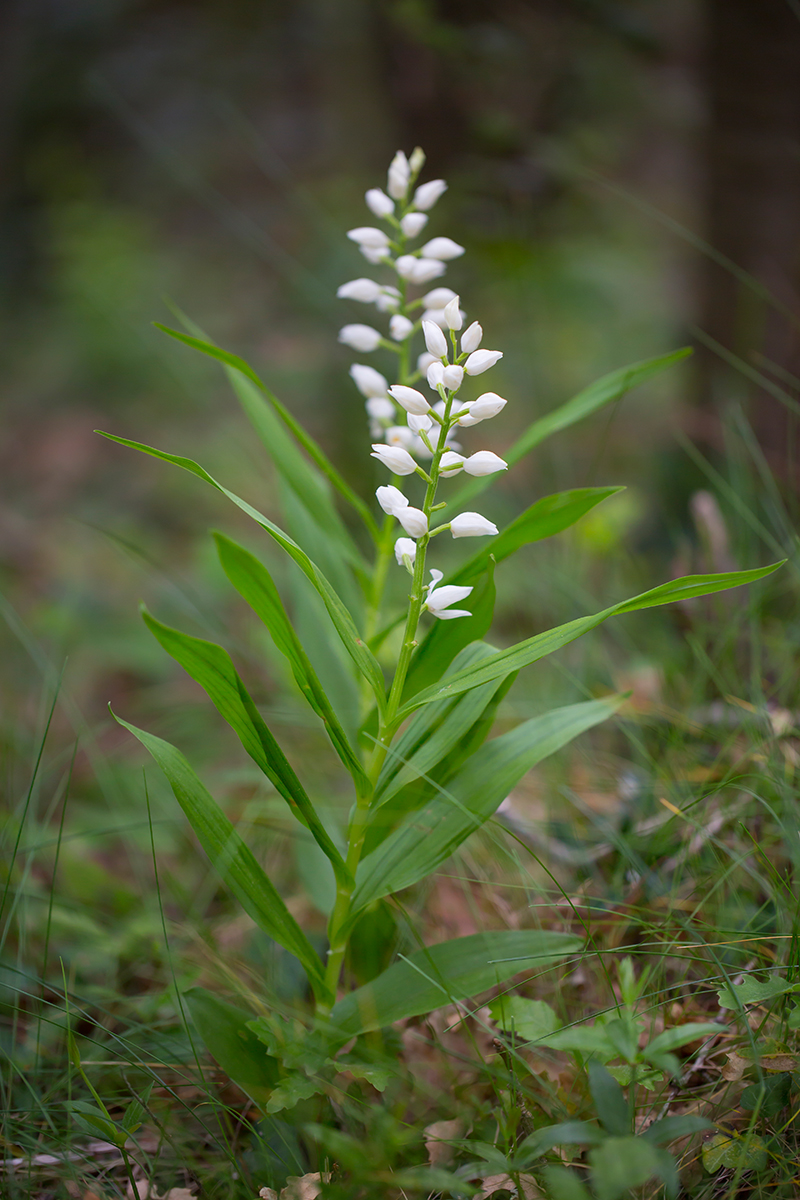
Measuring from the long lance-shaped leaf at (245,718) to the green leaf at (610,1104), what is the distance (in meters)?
0.37

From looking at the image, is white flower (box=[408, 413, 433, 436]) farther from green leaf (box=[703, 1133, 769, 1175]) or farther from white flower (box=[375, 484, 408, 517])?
green leaf (box=[703, 1133, 769, 1175])

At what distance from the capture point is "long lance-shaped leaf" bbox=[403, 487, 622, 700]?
94 centimetres

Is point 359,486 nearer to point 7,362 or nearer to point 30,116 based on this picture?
point 7,362

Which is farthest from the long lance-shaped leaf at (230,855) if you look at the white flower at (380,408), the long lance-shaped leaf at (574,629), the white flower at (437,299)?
the white flower at (437,299)

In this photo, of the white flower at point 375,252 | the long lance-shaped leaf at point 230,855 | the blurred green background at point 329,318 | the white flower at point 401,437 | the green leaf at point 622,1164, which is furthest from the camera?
the blurred green background at point 329,318

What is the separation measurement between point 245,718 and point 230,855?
176mm

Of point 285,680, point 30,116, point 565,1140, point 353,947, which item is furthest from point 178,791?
point 30,116

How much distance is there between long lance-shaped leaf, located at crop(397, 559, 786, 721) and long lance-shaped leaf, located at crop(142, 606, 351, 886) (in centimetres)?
19

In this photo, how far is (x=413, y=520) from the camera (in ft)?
2.75

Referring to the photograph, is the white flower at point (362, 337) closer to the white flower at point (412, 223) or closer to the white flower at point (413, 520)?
the white flower at point (412, 223)

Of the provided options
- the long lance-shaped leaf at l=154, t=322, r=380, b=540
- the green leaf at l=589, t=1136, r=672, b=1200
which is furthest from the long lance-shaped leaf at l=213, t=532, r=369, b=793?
the green leaf at l=589, t=1136, r=672, b=1200

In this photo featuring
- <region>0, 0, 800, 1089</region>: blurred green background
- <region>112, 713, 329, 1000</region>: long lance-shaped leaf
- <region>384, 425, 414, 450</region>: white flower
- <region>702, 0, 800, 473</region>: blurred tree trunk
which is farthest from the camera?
<region>702, 0, 800, 473</region>: blurred tree trunk

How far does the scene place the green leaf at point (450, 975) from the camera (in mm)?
897

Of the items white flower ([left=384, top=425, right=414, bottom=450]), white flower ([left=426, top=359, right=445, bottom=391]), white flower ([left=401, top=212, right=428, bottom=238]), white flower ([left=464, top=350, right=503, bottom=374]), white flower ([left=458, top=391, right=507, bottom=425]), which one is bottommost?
white flower ([left=384, top=425, right=414, bottom=450])
